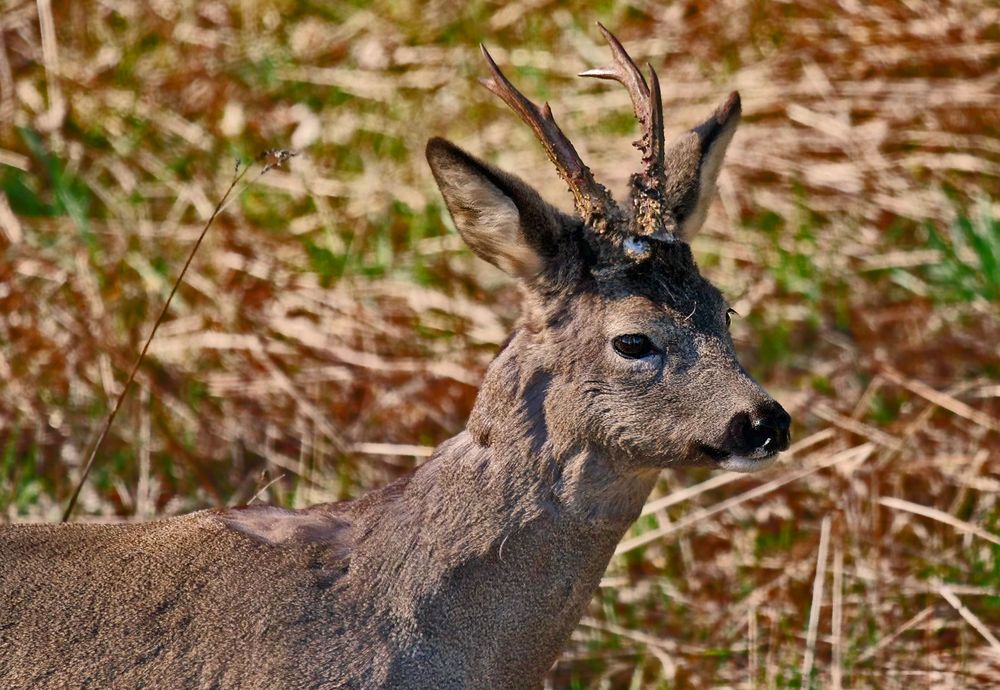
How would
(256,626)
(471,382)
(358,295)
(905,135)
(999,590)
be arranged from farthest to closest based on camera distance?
(905,135)
(358,295)
(471,382)
(999,590)
(256,626)

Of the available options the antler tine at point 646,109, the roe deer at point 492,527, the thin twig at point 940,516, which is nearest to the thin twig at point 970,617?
the thin twig at point 940,516

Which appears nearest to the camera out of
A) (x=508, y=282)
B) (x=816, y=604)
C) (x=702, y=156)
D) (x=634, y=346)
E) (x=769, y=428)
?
(x=769, y=428)

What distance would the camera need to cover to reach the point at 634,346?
3723mm

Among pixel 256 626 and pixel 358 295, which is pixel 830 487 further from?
pixel 256 626

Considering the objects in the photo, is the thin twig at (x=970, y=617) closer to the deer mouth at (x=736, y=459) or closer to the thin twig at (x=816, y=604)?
the thin twig at (x=816, y=604)

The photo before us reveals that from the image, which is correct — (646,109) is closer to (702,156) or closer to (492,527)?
(702,156)

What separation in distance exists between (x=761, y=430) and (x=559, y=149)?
793mm

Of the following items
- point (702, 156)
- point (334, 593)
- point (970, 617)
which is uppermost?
point (702, 156)

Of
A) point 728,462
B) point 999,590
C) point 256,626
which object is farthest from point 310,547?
point 999,590

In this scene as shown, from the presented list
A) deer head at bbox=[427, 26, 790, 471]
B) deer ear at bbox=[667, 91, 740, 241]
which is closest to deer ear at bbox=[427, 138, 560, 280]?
deer head at bbox=[427, 26, 790, 471]

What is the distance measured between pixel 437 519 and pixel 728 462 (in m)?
0.70

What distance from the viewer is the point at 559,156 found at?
12.1 feet

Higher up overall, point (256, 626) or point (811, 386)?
point (256, 626)

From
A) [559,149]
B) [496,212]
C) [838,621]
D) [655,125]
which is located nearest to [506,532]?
[496,212]
